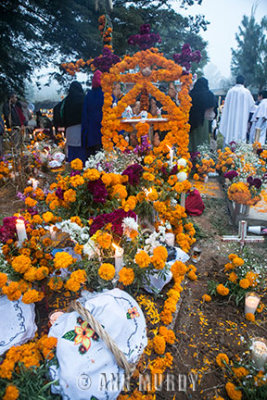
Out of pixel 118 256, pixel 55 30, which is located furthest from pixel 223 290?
pixel 55 30

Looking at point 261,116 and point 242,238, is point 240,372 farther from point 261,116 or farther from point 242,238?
point 261,116

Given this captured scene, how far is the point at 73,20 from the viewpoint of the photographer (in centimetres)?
873

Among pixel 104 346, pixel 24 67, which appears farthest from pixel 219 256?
pixel 24 67

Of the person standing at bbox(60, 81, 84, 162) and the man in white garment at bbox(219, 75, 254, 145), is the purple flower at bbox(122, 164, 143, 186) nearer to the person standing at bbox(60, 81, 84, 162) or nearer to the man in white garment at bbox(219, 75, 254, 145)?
the person standing at bbox(60, 81, 84, 162)

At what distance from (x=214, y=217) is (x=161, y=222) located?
1.84m

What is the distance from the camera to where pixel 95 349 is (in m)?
1.59

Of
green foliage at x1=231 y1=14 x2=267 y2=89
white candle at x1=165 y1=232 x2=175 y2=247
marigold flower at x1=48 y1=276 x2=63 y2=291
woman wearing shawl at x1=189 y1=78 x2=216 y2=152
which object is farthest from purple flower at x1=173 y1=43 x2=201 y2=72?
green foliage at x1=231 y1=14 x2=267 y2=89

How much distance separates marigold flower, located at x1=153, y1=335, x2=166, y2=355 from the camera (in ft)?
6.53

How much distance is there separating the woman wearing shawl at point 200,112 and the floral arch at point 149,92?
2.01 meters

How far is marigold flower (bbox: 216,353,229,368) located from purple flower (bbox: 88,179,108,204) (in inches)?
59.4

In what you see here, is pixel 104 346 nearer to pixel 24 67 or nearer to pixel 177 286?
pixel 177 286

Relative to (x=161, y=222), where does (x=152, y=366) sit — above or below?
below

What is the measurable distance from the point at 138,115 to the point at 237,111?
3.52 meters

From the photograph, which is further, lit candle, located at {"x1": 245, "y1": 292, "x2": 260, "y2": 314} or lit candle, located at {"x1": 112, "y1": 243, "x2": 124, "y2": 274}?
lit candle, located at {"x1": 245, "y1": 292, "x2": 260, "y2": 314}
